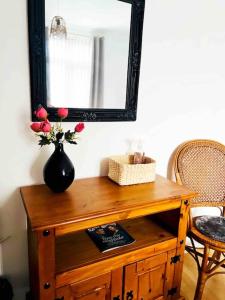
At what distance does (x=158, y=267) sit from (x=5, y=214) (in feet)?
2.79

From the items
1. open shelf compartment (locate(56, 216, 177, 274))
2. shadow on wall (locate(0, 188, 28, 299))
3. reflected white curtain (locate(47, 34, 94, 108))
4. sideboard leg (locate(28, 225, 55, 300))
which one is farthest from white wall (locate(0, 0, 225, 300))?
sideboard leg (locate(28, 225, 55, 300))

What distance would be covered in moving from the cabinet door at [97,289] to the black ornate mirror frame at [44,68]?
2.58 feet

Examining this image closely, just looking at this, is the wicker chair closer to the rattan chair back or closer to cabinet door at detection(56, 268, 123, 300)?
the rattan chair back

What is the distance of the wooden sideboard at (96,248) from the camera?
0.94 meters

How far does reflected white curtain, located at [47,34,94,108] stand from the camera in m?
1.18

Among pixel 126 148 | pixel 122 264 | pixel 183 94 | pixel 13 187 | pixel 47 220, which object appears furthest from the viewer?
pixel 183 94

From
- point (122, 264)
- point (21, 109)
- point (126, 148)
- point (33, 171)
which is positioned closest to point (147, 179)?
point (126, 148)

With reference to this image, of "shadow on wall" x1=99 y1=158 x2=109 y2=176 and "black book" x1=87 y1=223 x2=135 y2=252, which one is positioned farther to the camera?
"shadow on wall" x1=99 y1=158 x2=109 y2=176

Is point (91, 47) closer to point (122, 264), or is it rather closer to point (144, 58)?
point (144, 58)

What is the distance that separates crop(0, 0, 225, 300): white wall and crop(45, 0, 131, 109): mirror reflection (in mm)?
126

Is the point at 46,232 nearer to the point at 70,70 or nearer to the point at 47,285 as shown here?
the point at 47,285

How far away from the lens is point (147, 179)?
1.34 m

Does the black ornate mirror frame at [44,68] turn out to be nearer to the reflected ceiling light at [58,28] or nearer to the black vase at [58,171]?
the reflected ceiling light at [58,28]

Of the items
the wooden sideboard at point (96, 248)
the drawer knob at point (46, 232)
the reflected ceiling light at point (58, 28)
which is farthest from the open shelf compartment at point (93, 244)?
the reflected ceiling light at point (58, 28)
